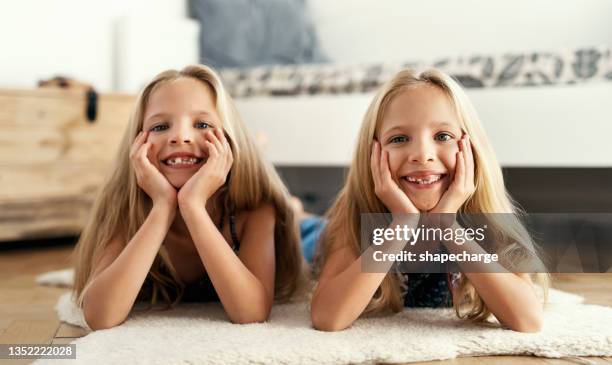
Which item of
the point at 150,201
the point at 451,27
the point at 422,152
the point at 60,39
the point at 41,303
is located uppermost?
the point at 451,27

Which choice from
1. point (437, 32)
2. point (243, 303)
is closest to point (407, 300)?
point (243, 303)

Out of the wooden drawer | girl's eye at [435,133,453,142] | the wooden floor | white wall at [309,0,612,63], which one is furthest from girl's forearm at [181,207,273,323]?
white wall at [309,0,612,63]

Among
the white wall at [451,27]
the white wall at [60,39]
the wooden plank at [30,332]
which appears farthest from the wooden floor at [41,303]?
the white wall at [451,27]

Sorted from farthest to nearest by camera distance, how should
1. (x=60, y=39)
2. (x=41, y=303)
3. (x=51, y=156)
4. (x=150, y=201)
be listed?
(x=60, y=39), (x=51, y=156), (x=41, y=303), (x=150, y=201)

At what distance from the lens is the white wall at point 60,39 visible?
2.38 m

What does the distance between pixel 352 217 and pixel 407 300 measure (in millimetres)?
200

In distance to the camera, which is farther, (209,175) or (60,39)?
(60,39)

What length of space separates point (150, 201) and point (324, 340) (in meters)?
0.41

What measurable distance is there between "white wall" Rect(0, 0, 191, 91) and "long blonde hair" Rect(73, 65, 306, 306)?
1.53 m

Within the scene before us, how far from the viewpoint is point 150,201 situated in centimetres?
106

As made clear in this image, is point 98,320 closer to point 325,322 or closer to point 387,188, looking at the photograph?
point 325,322

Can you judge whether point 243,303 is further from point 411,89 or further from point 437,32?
point 437,32

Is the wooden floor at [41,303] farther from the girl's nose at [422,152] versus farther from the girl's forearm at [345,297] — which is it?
the girl's nose at [422,152]

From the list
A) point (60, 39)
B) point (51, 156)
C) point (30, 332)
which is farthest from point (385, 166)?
point (60, 39)
